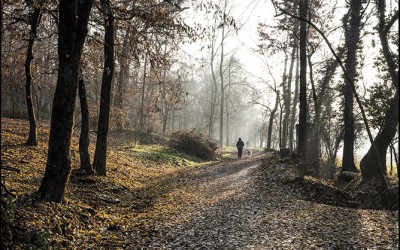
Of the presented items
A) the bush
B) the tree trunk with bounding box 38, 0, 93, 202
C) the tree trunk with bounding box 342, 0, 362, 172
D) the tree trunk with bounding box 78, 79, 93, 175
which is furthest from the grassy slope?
the tree trunk with bounding box 342, 0, 362, 172

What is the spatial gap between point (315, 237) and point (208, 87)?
53.7 m

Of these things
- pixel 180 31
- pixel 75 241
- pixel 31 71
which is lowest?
pixel 75 241

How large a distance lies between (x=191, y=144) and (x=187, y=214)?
16724mm

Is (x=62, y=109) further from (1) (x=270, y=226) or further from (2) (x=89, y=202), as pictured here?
(1) (x=270, y=226)

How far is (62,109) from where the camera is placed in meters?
7.28

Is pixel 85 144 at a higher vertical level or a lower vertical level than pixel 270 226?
higher

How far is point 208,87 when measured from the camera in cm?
5969

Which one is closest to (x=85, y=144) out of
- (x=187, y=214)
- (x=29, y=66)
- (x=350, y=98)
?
(x=29, y=66)

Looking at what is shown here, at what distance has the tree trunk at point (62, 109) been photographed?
23.6ft

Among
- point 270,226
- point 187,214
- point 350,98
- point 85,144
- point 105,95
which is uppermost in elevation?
point 350,98

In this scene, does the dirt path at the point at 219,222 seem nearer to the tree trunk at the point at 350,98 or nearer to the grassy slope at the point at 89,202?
the grassy slope at the point at 89,202

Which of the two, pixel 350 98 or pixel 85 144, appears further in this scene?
pixel 350 98

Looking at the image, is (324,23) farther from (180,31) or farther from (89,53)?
(89,53)

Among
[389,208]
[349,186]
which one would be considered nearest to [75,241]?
[389,208]
